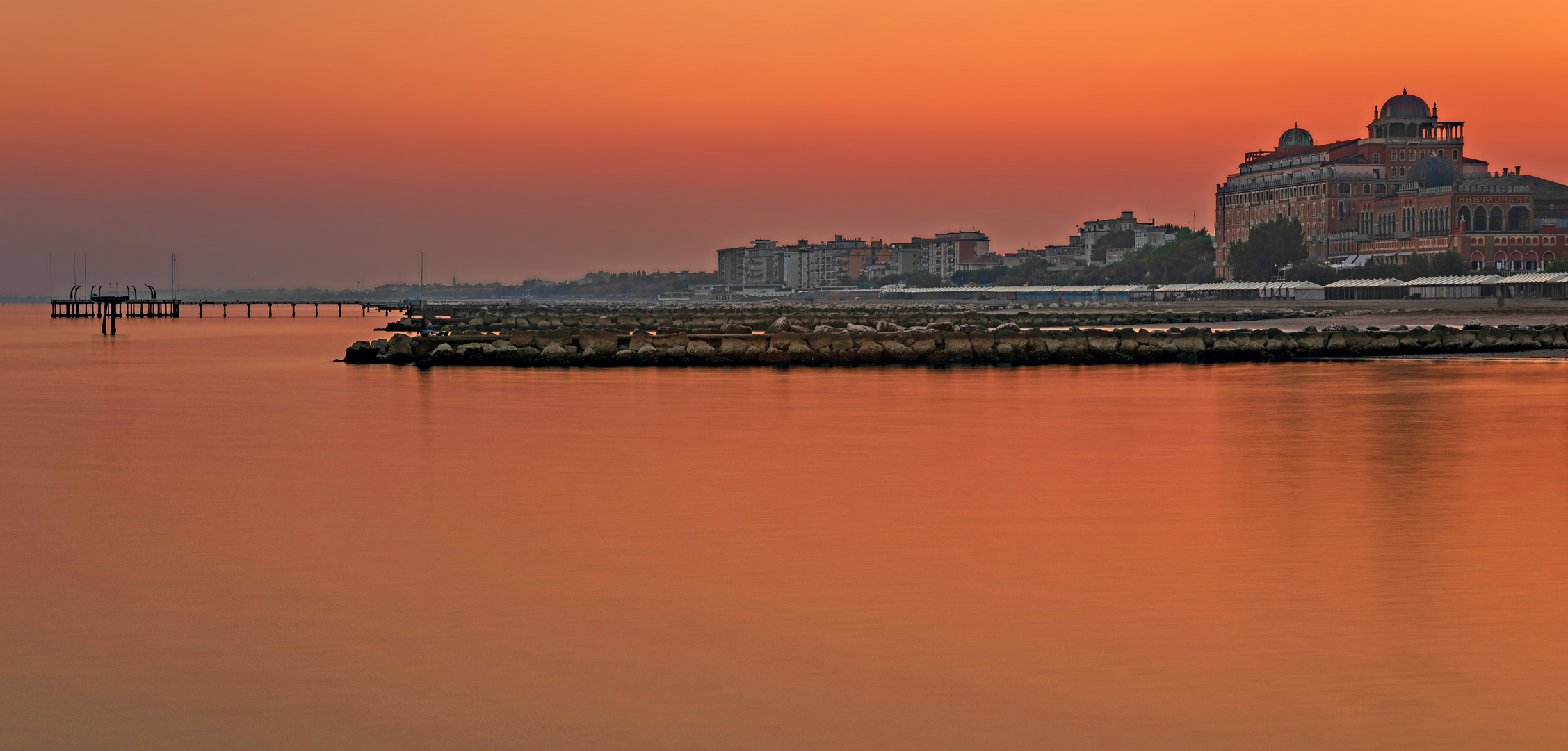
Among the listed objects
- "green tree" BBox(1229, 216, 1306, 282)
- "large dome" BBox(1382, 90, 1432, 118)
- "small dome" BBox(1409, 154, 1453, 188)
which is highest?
"large dome" BBox(1382, 90, 1432, 118)

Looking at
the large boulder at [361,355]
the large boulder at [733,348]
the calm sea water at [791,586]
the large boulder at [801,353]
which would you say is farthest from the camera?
the large boulder at [361,355]

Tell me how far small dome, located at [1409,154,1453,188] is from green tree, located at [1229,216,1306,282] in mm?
13426

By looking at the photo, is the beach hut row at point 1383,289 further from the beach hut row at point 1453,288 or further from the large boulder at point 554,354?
the large boulder at point 554,354

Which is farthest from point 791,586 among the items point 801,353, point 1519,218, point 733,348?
point 1519,218

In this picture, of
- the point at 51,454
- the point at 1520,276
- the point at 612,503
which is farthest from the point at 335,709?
the point at 1520,276

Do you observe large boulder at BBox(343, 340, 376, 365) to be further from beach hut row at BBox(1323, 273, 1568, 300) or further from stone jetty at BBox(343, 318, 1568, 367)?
beach hut row at BBox(1323, 273, 1568, 300)

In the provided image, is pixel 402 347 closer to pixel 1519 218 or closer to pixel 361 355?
pixel 361 355

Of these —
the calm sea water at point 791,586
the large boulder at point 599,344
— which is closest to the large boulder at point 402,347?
the large boulder at point 599,344

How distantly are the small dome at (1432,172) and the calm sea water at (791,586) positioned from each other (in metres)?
154

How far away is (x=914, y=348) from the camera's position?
45844 millimetres

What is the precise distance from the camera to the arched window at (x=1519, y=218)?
159250mm

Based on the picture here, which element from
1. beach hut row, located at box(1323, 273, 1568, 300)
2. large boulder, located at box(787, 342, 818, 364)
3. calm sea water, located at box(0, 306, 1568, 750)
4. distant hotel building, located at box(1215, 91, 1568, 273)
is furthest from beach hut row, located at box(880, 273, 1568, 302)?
calm sea water, located at box(0, 306, 1568, 750)

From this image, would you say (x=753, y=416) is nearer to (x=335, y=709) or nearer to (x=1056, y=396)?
(x=1056, y=396)

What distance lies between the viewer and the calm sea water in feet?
24.7
